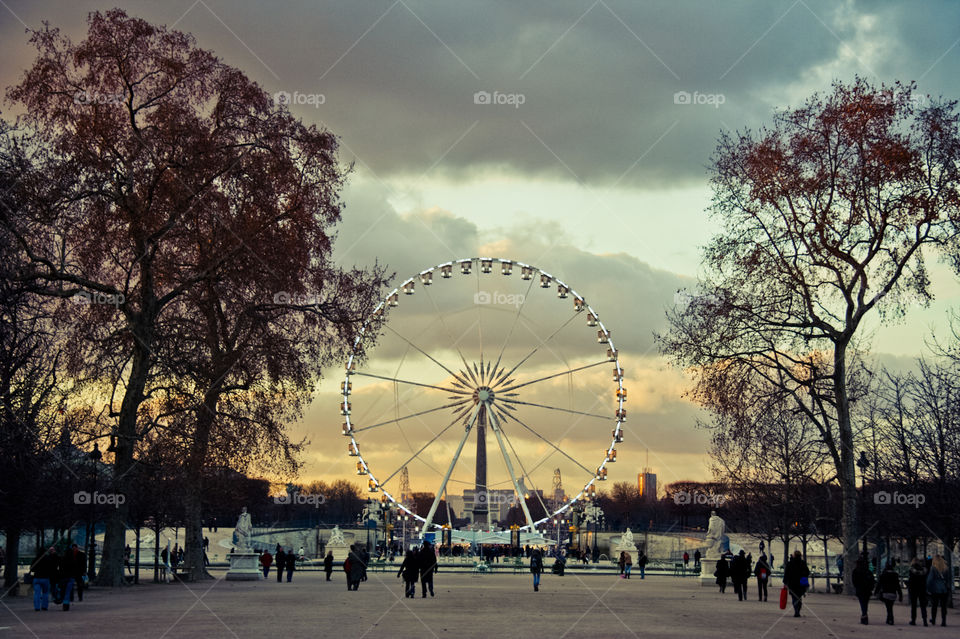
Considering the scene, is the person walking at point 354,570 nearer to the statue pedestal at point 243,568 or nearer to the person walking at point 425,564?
the person walking at point 425,564

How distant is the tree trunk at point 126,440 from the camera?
32312mm

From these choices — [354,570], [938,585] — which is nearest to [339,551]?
[354,570]

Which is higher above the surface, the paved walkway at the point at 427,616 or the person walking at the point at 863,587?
the person walking at the point at 863,587

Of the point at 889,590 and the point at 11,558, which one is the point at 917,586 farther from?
the point at 11,558

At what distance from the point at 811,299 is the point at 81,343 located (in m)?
22.6

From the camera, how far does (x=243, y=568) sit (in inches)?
1742

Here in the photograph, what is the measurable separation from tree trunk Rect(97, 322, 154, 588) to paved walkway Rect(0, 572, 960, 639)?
1.42 meters

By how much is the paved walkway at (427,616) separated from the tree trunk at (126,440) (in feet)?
4.67

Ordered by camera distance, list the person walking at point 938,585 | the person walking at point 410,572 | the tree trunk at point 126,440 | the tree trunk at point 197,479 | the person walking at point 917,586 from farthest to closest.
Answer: the tree trunk at point 197,479 → the tree trunk at point 126,440 → the person walking at point 410,572 → the person walking at point 917,586 → the person walking at point 938,585

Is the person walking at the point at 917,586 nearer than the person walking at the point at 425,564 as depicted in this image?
Yes

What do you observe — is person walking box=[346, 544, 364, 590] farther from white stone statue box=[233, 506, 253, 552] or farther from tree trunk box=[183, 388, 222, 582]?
white stone statue box=[233, 506, 253, 552]

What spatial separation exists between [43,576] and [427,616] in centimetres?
839

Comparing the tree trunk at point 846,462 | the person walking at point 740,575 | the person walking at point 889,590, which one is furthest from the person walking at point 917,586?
the tree trunk at point 846,462

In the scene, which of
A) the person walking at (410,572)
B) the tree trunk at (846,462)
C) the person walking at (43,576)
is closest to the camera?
the person walking at (43,576)
